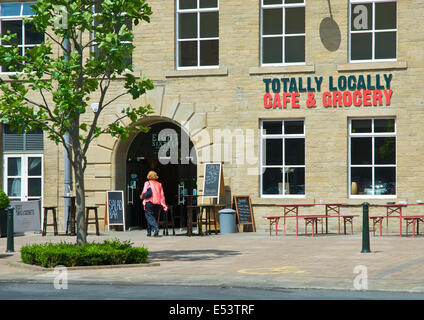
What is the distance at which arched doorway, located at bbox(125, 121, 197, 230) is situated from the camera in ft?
79.8

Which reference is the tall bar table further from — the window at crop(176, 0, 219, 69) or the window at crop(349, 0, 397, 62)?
the window at crop(349, 0, 397, 62)

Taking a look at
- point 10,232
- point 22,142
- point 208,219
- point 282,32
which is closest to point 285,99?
point 282,32

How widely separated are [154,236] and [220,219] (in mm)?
2075

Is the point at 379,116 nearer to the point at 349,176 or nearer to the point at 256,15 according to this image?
the point at 349,176

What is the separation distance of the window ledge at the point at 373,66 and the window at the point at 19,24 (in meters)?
9.15

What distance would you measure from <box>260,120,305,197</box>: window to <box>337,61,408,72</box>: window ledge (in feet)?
6.16

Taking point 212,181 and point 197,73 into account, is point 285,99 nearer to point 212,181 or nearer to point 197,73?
point 197,73

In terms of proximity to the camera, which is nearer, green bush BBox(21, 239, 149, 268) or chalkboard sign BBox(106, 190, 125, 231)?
green bush BBox(21, 239, 149, 268)

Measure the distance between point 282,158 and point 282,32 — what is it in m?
3.52

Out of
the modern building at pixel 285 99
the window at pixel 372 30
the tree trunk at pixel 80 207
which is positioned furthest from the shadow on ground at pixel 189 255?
the window at pixel 372 30

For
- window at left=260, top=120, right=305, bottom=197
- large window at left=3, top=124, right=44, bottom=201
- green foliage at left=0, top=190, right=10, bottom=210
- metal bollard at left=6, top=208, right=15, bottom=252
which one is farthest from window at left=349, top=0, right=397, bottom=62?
metal bollard at left=6, top=208, right=15, bottom=252

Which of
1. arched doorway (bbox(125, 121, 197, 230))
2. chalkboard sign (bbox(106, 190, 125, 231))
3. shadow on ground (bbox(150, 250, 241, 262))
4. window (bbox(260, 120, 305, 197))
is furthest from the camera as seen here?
arched doorway (bbox(125, 121, 197, 230))

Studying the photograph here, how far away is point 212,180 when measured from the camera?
73.8ft

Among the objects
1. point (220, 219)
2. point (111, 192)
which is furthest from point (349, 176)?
point (111, 192)
